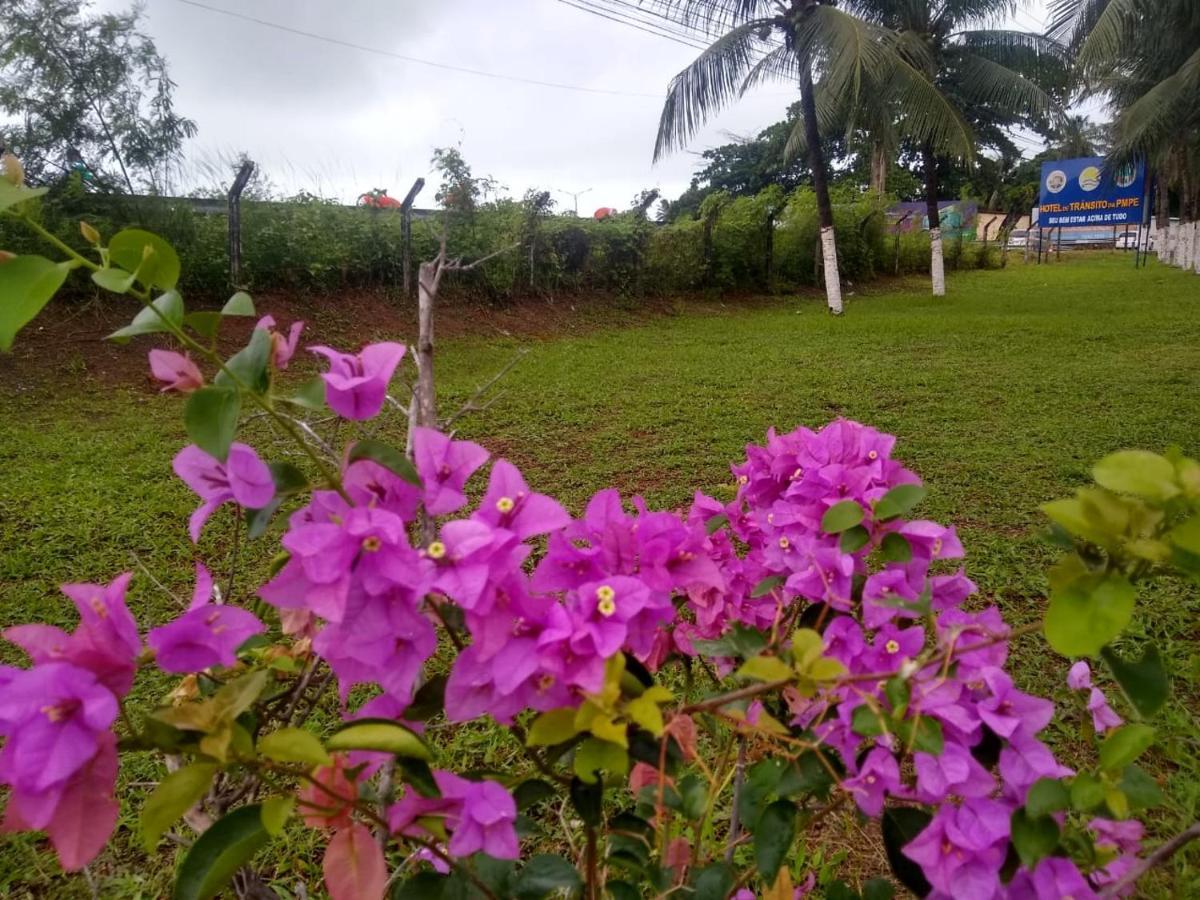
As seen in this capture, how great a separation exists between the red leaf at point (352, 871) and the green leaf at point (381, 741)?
8 centimetres

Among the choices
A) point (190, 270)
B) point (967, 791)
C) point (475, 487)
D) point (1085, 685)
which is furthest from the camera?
point (190, 270)

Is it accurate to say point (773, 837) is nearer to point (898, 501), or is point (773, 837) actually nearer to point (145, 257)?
point (898, 501)

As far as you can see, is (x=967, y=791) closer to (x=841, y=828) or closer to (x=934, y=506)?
(x=841, y=828)

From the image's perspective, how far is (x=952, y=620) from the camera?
2.27 ft

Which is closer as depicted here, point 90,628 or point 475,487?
point 90,628

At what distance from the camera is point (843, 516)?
25.3 inches

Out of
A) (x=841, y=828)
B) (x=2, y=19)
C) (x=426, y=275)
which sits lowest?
(x=841, y=828)

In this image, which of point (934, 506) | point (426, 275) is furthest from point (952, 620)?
point (934, 506)

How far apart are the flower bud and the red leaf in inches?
15.9

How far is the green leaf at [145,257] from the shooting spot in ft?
1.49

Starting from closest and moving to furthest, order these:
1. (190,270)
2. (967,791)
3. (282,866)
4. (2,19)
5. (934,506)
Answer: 1. (967,791)
2. (282,866)
3. (934,506)
4. (2,19)
5. (190,270)

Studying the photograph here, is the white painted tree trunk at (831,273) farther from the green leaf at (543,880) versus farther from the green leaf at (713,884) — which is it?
the green leaf at (543,880)

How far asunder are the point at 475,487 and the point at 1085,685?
8.25ft

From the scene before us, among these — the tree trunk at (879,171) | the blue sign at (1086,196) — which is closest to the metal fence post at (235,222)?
the tree trunk at (879,171)
